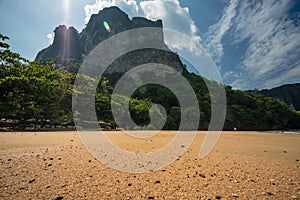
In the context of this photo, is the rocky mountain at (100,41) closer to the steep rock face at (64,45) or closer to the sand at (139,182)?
the steep rock face at (64,45)

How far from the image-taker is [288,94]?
393 ft

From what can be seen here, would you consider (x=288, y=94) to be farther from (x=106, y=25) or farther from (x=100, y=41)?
(x=100, y=41)

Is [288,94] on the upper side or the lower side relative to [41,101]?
upper

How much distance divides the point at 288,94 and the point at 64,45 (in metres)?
152

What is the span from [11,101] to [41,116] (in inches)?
125

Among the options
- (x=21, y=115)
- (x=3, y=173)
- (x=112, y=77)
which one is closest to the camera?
(x=3, y=173)

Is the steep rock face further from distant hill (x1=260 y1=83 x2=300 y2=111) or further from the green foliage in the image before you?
distant hill (x1=260 y1=83 x2=300 y2=111)

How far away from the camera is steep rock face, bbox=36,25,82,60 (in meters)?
102

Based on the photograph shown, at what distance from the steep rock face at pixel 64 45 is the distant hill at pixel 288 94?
126 metres

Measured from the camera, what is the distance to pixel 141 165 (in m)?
4.49

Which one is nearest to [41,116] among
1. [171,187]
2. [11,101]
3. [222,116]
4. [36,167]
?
[11,101]

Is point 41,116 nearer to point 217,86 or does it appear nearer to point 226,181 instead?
point 226,181

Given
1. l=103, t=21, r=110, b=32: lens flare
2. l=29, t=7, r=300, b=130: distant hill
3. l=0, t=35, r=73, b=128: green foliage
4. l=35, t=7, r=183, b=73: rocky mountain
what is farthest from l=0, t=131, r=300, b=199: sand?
l=103, t=21, r=110, b=32: lens flare

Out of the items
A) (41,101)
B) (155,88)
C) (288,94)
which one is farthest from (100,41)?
(288,94)
